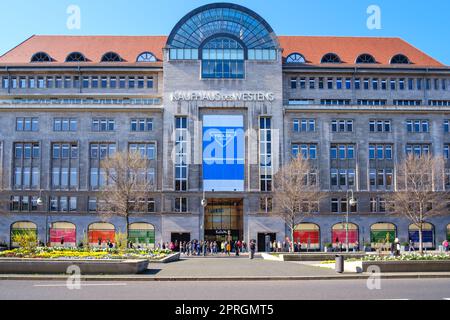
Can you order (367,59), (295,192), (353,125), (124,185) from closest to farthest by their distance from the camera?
(124,185) → (295,192) → (353,125) → (367,59)

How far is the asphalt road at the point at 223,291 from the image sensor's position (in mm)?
18253

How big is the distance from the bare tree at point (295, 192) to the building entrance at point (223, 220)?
25.6 ft

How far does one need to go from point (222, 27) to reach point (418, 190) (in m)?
31.5

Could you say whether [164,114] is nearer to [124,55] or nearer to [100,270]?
[124,55]

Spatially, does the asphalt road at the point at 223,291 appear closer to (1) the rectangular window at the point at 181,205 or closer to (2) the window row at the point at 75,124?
(1) the rectangular window at the point at 181,205

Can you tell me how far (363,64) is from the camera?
76688 millimetres

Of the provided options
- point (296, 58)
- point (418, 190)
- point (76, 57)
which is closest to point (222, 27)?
point (296, 58)

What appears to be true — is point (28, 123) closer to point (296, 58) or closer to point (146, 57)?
point (146, 57)

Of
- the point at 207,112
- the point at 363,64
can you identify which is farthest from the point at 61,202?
the point at 363,64

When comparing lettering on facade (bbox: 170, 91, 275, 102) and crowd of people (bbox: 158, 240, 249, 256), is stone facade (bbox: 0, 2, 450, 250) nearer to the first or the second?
lettering on facade (bbox: 170, 91, 275, 102)

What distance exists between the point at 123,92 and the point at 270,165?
71.8ft

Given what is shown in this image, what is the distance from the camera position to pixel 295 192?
61812 millimetres

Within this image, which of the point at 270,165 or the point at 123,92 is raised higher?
the point at 123,92
